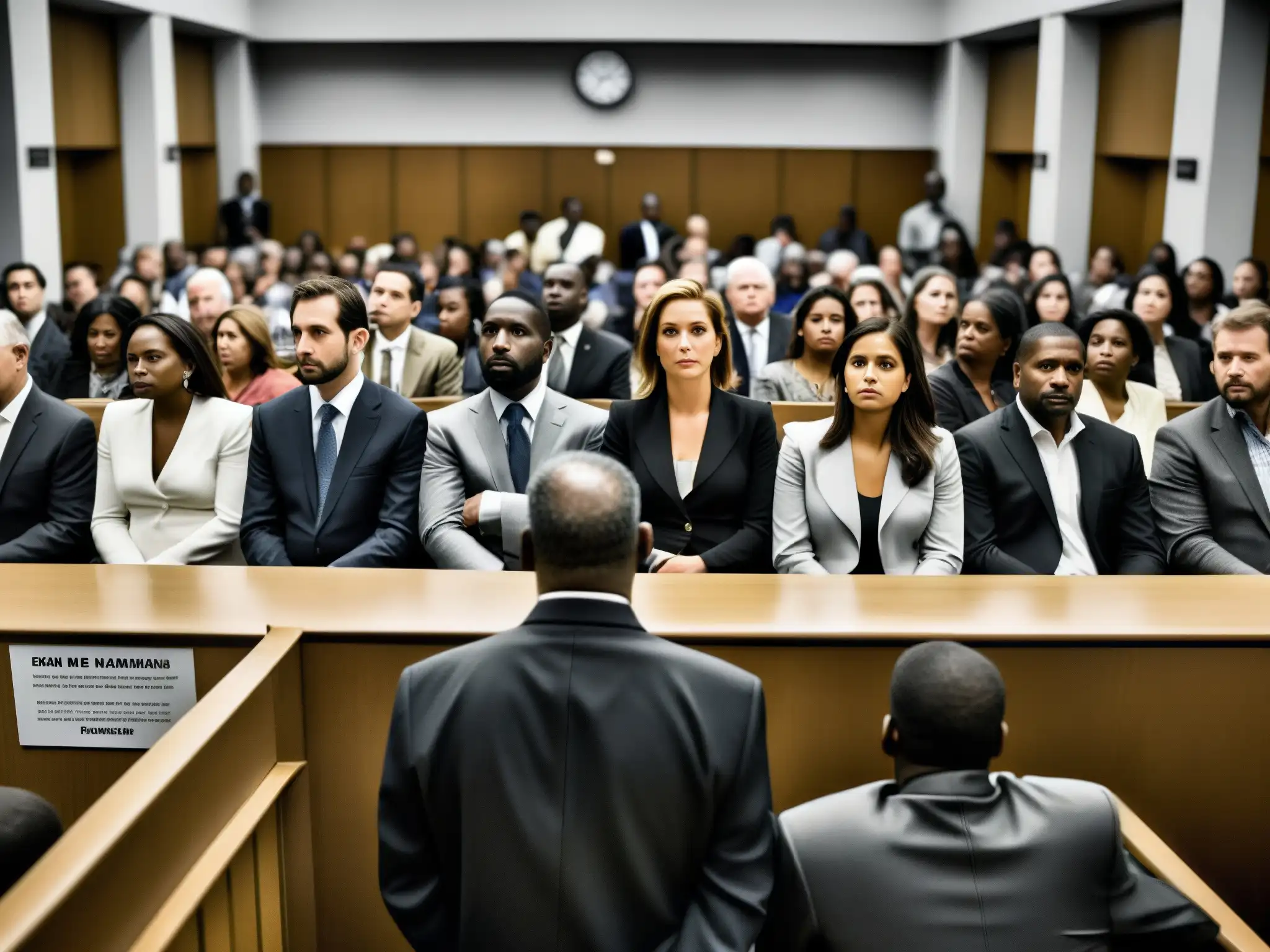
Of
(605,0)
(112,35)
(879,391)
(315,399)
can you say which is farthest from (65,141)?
(879,391)

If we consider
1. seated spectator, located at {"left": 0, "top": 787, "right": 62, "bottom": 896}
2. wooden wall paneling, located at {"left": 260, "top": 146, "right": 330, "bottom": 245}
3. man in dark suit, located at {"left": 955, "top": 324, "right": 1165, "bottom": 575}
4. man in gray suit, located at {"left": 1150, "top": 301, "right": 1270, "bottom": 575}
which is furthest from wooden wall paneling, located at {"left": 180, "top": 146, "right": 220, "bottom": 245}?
seated spectator, located at {"left": 0, "top": 787, "right": 62, "bottom": 896}

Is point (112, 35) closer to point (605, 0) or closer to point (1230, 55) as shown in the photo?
point (605, 0)

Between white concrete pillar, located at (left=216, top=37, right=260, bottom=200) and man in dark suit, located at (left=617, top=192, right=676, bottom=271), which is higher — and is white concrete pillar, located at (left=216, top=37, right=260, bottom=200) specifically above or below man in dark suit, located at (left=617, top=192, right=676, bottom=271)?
above

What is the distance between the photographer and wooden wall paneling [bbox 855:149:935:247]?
1647 cm

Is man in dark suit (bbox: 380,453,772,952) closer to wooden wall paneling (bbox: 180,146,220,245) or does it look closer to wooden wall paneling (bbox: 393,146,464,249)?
wooden wall paneling (bbox: 180,146,220,245)

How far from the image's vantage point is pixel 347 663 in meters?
2.48

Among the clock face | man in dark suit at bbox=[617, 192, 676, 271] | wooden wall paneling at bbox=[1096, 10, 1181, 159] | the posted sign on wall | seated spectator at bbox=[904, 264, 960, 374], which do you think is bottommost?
the posted sign on wall

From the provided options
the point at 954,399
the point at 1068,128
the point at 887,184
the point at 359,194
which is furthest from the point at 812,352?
the point at 359,194

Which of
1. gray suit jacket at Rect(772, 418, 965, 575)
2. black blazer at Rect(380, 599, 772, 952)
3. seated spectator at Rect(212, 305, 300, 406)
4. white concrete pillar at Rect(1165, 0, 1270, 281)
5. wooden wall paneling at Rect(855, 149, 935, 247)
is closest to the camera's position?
black blazer at Rect(380, 599, 772, 952)

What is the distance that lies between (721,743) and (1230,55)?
928 centimetres

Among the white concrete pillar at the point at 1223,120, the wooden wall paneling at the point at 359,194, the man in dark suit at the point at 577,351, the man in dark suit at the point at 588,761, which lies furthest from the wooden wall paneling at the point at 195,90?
the man in dark suit at the point at 588,761

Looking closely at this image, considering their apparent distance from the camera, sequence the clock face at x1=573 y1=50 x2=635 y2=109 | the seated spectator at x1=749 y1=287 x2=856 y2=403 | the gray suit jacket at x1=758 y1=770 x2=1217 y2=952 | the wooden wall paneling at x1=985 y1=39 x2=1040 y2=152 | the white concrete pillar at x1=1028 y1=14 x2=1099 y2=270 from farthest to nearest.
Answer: the clock face at x1=573 y1=50 x2=635 y2=109
the wooden wall paneling at x1=985 y1=39 x2=1040 y2=152
the white concrete pillar at x1=1028 y1=14 x2=1099 y2=270
the seated spectator at x1=749 y1=287 x2=856 y2=403
the gray suit jacket at x1=758 y1=770 x2=1217 y2=952

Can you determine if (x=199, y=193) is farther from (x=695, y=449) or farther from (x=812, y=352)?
(x=695, y=449)

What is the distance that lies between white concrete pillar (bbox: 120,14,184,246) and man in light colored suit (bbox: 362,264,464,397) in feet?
25.2
